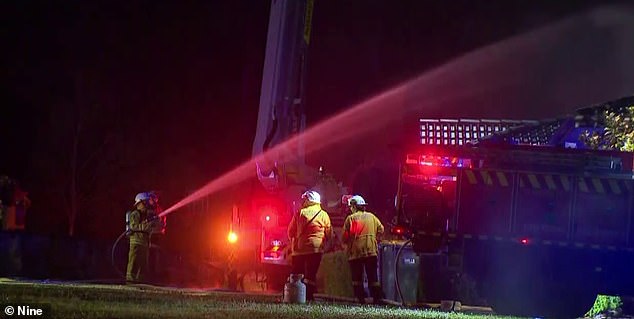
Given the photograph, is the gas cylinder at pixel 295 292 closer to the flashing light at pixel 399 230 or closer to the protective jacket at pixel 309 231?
the protective jacket at pixel 309 231

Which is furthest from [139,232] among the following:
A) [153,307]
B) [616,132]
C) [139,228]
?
[616,132]

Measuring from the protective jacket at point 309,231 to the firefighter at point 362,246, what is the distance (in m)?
0.58

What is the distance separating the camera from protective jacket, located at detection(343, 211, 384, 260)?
531 inches

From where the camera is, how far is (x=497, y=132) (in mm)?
21766

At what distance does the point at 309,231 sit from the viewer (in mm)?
13016

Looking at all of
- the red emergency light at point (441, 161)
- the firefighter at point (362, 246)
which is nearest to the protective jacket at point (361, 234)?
the firefighter at point (362, 246)

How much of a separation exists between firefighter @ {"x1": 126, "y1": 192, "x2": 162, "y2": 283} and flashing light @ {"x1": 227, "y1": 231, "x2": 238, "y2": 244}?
3578mm

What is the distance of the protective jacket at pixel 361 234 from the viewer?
13477 mm

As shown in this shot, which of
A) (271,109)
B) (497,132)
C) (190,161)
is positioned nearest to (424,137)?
(497,132)

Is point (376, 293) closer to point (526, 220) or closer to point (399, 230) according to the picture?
point (399, 230)

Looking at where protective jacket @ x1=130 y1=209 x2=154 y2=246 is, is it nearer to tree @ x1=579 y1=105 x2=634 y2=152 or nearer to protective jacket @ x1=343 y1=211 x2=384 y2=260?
protective jacket @ x1=343 y1=211 x2=384 y2=260

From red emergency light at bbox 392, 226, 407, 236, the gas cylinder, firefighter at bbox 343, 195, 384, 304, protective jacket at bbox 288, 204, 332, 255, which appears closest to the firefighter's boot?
firefighter at bbox 343, 195, 384, 304

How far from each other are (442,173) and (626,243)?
2703 mm

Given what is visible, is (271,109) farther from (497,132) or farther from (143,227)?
(497,132)
